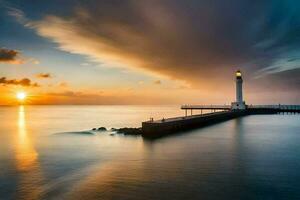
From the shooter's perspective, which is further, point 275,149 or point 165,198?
point 275,149

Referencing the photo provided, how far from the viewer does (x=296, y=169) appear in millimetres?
14727

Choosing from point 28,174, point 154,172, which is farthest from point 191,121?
point 28,174

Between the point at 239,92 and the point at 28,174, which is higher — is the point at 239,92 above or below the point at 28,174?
above

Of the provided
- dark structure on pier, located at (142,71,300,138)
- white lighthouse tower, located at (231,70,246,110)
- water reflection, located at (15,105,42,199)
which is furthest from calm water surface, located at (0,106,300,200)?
white lighthouse tower, located at (231,70,246,110)

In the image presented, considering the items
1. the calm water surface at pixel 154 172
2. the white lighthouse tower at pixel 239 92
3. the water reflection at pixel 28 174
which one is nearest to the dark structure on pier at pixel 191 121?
the white lighthouse tower at pixel 239 92

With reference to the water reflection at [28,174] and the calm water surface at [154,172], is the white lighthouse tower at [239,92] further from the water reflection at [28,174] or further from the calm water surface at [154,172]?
the water reflection at [28,174]

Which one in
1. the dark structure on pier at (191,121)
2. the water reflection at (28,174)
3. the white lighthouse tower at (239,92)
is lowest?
the water reflection at (28,174)

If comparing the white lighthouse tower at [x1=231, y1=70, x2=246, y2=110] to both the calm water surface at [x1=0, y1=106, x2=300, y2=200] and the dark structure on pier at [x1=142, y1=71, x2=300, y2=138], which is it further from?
the calm water surface at [x1=0, y1=106, x2=300, y2=200]

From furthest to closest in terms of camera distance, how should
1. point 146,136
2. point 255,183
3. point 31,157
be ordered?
1. point 146,136
2. point 31,157
3. point 255,183

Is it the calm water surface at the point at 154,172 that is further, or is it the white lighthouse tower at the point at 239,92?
the white lighthouse tower at the point at 239,92

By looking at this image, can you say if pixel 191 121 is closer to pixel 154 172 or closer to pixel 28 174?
pixel 154 172

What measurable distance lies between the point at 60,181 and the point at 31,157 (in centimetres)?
792

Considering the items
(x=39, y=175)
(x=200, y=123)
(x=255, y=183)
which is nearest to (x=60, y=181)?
(x=39, y=175)

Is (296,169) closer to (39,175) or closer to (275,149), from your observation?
(275,149)
